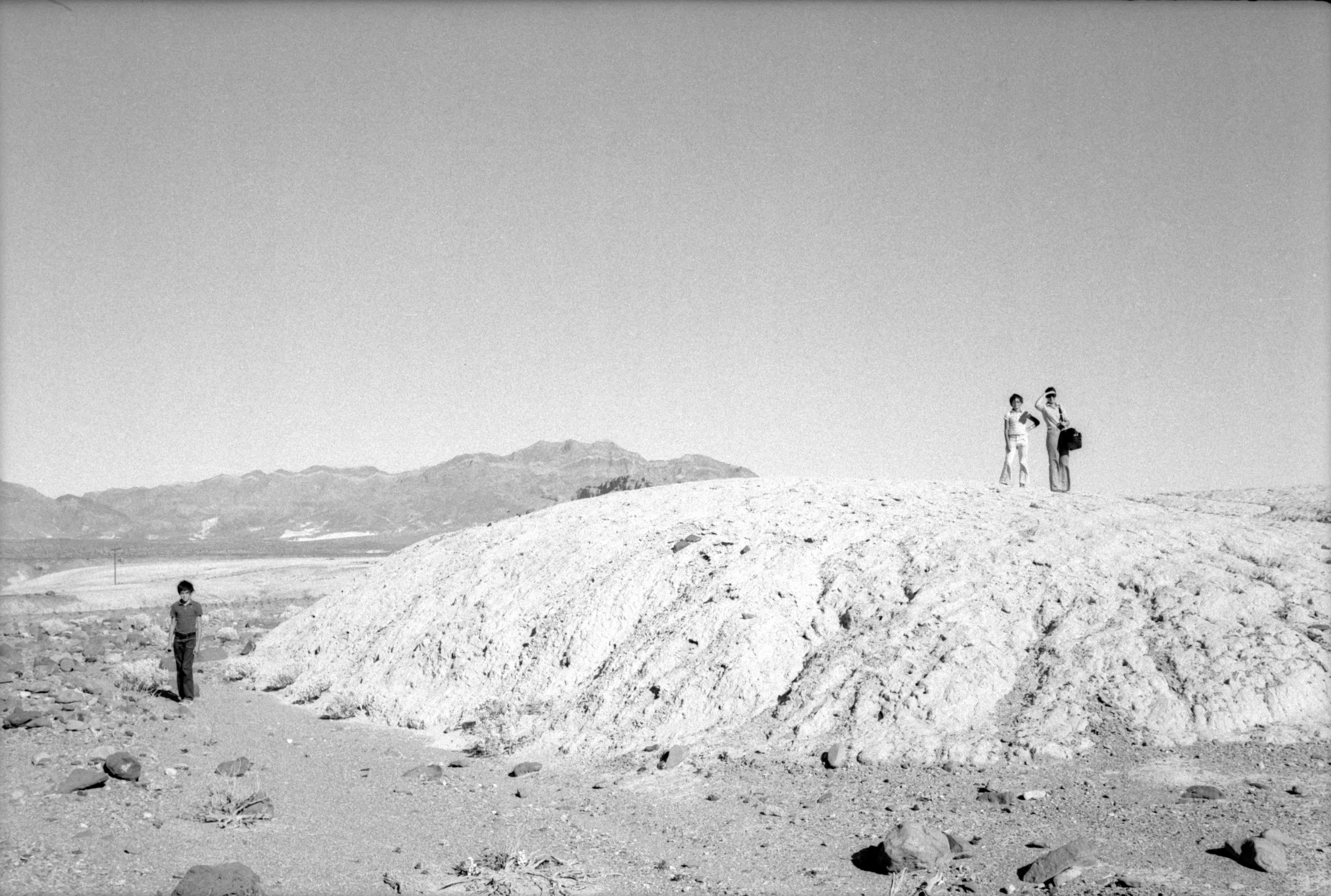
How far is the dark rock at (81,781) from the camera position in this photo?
8.08 metres

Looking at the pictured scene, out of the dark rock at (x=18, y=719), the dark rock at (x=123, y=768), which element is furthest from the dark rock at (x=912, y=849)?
the dark rock at (x=18, y=719)

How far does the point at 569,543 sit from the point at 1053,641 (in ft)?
23.4

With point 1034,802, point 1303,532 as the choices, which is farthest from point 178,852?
point 1303,532

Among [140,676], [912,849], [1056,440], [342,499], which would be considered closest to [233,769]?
[140,676]

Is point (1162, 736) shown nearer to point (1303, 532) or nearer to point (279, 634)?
point (1303, 532)

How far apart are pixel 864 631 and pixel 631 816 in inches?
149

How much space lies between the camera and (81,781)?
8156 mm

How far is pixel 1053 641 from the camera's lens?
9766 mm

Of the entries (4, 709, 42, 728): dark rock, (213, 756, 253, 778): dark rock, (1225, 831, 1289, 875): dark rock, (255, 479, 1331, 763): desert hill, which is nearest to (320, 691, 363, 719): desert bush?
(255, 479, 1331, 763): desert hill

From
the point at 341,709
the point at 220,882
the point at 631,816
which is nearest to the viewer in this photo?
the point at 220,882

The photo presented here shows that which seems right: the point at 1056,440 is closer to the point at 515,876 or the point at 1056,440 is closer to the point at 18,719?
the point at 515,876

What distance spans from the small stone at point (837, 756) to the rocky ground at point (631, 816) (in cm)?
3

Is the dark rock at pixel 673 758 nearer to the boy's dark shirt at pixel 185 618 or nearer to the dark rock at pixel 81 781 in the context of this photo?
the dark rock at pixel 81 781

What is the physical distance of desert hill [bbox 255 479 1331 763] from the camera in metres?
8.98
